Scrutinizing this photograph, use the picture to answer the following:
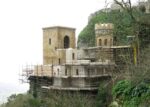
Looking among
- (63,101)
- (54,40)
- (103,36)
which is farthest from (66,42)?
(63,101)

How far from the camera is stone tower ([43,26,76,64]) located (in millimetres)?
42875

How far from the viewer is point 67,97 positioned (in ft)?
110

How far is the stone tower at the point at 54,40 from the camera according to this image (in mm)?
42875

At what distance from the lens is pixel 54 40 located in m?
43.1

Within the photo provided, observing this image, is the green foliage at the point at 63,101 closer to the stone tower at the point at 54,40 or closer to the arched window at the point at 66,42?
the stone tower at the point at 54,40

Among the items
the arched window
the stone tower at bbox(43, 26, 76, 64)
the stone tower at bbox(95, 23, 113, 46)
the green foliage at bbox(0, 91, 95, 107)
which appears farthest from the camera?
the arched window

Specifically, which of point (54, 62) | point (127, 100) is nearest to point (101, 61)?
point (54, 62)

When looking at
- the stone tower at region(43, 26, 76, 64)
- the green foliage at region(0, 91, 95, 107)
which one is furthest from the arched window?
the green foliage at region(0, 91, 95, 107)

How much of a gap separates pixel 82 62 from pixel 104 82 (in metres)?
2.95

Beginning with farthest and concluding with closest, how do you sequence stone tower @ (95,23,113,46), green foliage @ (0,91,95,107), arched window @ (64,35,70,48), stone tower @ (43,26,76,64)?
arched window @ (64,35,70,48), stone tower @ (43,26,76,64), stone tower @ (95,23,113,46), green foliage @ (0,91,95,107)

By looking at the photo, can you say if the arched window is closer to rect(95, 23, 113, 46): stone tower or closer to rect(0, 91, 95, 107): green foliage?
rect(95, 23, 113, 46): stone tower

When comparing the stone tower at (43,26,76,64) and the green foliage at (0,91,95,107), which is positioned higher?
the stone tower at (43,26,76,64)

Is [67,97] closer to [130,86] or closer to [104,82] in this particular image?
[104,82]

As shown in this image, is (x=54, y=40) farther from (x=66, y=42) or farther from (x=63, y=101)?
(x=63, y=101)
